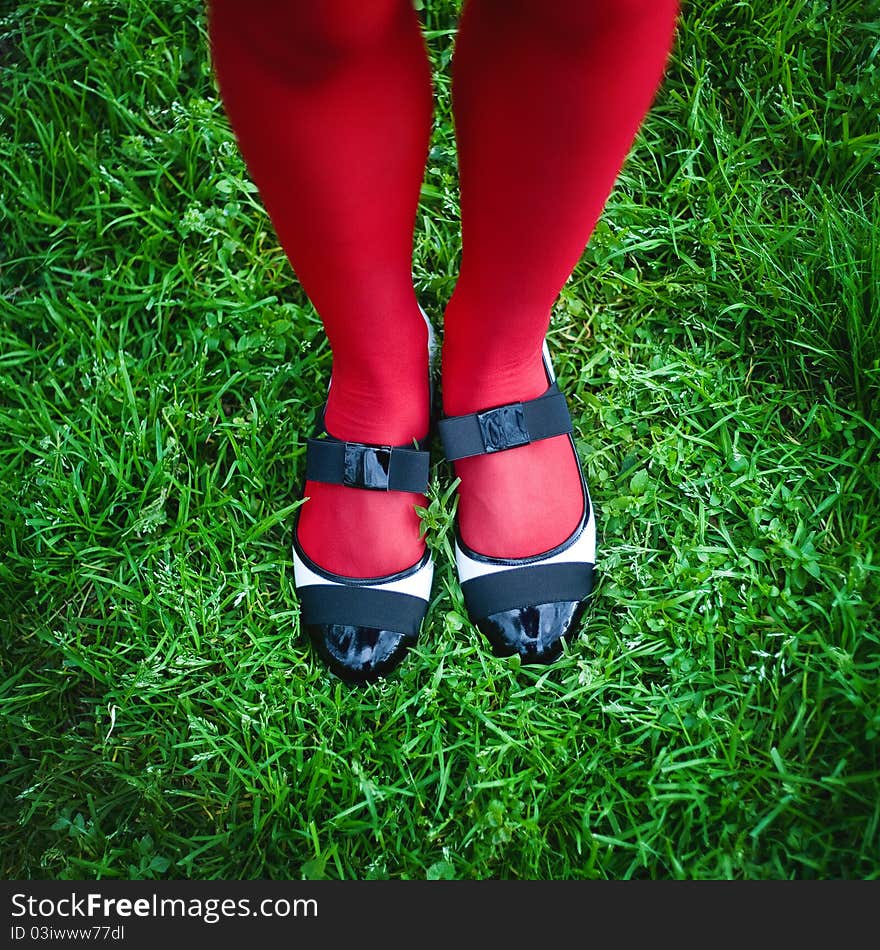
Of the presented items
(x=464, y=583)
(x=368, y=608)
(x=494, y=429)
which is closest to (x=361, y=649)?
(x=368, y=608)

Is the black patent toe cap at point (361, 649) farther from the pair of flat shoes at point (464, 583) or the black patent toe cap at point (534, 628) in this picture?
the black patent toe cap at point (534, 628)

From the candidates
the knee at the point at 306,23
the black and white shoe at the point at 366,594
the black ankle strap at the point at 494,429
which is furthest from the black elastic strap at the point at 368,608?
the knee at the point at 306,23

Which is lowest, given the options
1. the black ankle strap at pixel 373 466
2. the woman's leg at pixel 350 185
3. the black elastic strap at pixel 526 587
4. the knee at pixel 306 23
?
the black elastic strap at pixel 526 587

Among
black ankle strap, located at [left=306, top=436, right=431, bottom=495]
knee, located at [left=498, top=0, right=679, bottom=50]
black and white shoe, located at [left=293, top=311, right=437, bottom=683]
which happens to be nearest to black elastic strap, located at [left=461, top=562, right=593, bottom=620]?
black and white shoe, located at [left=293, top=311, right=437, bottom=683]

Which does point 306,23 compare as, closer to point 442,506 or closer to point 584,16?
point 584,16

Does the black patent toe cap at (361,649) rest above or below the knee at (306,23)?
below

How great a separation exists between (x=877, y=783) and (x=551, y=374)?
2.98 feet

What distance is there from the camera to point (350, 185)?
92 centimetres

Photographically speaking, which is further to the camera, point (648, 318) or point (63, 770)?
point (648, 318)

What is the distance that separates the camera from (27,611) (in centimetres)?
145

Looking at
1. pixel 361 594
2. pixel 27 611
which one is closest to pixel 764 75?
pixel 361 594

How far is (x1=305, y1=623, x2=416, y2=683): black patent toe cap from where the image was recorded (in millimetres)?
1295

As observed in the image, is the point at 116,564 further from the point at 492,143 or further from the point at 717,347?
the point at 717,347

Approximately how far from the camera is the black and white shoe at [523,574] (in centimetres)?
125
